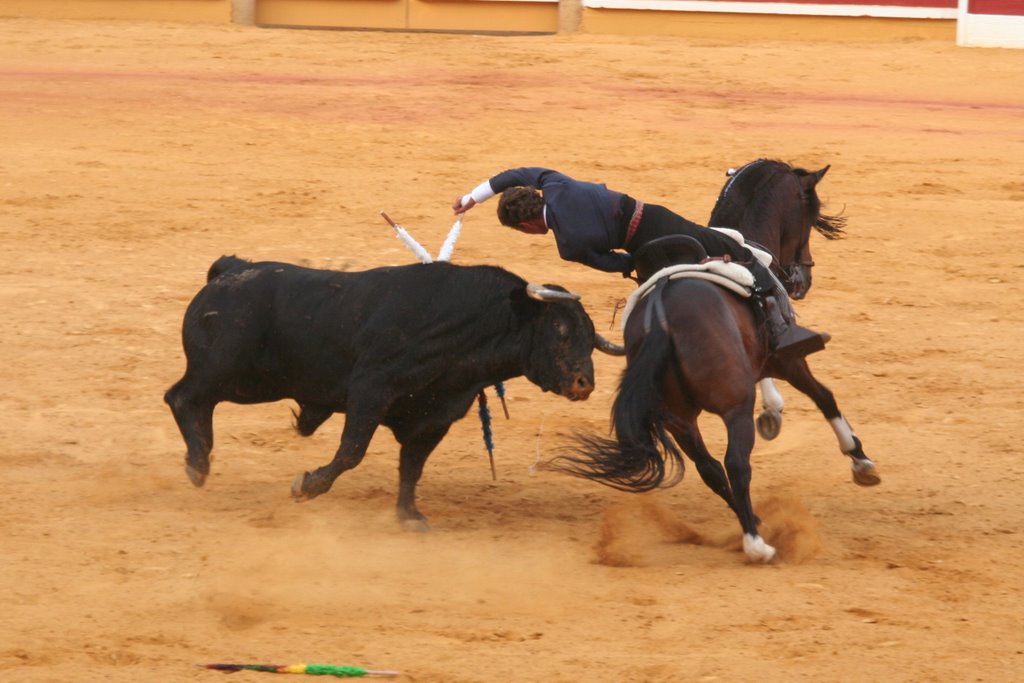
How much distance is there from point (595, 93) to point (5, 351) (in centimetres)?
728

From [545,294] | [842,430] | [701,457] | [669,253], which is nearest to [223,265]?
[545,294]

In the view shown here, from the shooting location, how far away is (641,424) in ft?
18.1

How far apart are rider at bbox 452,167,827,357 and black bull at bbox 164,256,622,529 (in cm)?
28

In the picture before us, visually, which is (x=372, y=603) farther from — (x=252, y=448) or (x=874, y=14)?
(x=874, y=14)

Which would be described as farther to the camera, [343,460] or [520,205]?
[520,205]

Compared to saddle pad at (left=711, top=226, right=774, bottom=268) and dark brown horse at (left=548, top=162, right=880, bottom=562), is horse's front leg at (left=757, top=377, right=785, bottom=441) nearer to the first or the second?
saddle pad at (left=711, top=226, right=774, bottom=268)

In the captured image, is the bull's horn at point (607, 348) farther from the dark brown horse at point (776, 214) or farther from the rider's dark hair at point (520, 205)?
the dark brown horse at point (776, 214)

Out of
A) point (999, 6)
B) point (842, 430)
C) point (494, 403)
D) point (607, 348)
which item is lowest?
point (494, 403)

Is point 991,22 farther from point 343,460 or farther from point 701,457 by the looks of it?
point 343,460

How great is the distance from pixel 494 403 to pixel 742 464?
2.55 m

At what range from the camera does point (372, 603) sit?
16.8ft

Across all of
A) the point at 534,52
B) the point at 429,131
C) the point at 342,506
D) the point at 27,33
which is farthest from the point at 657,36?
the point at 342,506

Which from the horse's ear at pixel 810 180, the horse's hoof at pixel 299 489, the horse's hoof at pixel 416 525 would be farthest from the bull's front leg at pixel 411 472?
the horse's ear at pixel 810 180

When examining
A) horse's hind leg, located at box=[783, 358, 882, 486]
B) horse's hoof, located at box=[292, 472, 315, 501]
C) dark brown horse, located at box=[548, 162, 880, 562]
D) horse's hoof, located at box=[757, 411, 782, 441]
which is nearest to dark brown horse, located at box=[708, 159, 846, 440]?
horse's hoof, located at box=[757, 411, 782, 441]
